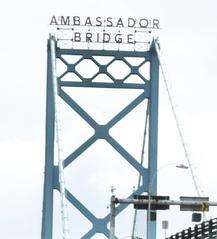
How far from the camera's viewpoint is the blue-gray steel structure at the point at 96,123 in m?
78.5

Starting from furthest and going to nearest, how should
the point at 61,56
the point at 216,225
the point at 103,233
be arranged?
the point at 61,56 → the point at 103,233 → the point at 216,225

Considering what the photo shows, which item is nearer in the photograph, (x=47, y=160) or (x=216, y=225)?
(x=216, y=225)

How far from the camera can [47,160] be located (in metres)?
80.9

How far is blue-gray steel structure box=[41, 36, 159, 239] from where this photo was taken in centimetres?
7850

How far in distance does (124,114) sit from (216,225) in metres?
25.0

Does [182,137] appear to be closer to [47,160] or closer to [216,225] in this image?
[47,160]

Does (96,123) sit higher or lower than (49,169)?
higher

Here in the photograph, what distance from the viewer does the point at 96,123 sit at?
80.8 m

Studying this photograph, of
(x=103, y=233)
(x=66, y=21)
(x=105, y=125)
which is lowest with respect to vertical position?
(x=103, y=233)

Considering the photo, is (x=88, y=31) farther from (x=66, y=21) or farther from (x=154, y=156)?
(x=154, y=156)

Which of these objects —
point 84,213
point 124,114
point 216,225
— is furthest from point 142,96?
point 216,225

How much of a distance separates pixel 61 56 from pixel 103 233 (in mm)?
10269

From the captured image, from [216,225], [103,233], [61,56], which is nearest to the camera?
[216,225]

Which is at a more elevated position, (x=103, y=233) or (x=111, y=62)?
(x=111, y=62)
